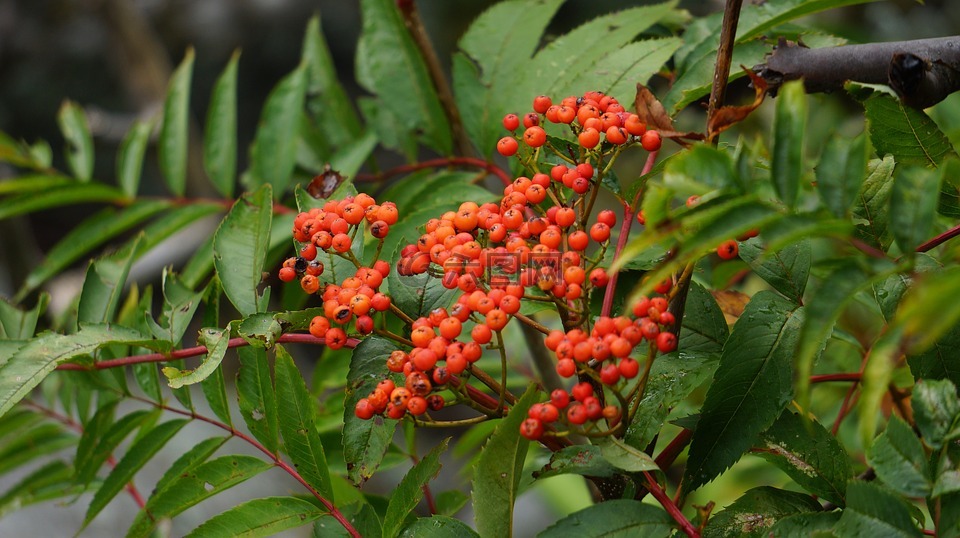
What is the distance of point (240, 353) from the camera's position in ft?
3.17

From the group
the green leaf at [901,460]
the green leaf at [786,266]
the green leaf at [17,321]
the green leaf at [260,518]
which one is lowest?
the green leaf at [260,518]

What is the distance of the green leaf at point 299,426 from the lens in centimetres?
87

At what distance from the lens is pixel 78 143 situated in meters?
1.71

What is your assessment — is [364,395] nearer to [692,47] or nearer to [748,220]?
[748,220]

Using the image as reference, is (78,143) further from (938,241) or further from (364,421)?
(938,241)

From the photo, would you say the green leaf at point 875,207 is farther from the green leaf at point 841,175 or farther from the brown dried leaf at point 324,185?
the brown dried leaf at point 324,185

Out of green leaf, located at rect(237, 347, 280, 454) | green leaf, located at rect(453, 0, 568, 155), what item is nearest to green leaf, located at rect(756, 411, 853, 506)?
green leaf, located at rect(237, 347, 280, 454)

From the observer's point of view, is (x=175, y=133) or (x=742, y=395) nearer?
(x=742, y=395)

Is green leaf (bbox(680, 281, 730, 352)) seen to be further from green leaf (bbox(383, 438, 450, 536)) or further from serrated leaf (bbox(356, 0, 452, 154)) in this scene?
serrated leaf (bbox(356, 0, 452, 154))

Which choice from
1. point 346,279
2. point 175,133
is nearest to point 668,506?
point 346,279

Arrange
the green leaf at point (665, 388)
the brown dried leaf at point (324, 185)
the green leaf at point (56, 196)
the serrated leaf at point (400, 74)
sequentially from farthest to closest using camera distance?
the green leaf at point (56, 196), the serrated leaf at point (400, 74), the brown dried leaf at point (324, 185), the green leaf at point (665, 388)

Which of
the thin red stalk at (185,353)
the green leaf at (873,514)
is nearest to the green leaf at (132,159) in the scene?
the thin red stalk at (185,353)

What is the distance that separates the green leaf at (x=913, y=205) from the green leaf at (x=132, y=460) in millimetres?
869

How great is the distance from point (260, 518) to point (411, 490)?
0.18m
